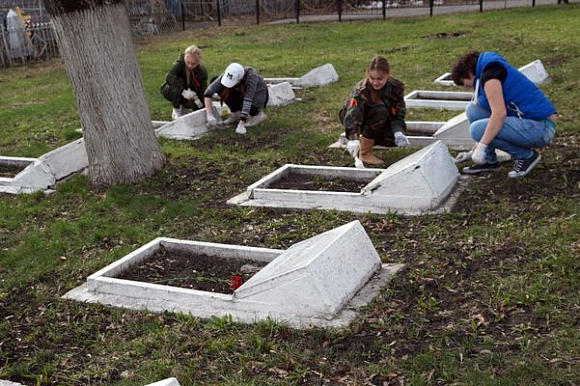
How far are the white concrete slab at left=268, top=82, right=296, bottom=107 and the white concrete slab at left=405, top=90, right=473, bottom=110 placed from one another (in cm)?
168

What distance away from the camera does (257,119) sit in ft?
30.3

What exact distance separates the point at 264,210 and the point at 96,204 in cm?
164

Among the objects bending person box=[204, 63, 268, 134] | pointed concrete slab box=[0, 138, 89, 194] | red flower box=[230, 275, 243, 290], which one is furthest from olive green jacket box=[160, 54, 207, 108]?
red flower box=[230, 275, 243, 290]

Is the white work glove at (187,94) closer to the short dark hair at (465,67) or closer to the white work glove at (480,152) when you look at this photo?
the short dark hair at (465,67)

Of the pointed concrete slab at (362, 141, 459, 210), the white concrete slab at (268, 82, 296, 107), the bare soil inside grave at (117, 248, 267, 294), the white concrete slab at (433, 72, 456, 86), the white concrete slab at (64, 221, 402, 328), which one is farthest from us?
the white concrete slab at (433, 72, 456, 86)

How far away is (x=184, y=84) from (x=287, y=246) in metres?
4.80

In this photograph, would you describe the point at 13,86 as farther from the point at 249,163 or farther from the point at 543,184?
the point at 543,184

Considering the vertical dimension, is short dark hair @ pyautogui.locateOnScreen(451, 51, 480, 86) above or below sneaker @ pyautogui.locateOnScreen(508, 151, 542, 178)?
above

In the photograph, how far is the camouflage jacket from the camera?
6844 millimetres

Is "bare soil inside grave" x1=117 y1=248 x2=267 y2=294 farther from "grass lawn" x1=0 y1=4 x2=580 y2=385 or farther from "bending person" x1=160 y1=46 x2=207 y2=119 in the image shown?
"bending person" x1=160 y1=46 x2=207 y2=119

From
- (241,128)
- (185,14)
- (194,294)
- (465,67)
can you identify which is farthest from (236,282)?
(185,14)

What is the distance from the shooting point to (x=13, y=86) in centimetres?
1464

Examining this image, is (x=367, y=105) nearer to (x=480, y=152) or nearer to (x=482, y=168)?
(x=482, y=168)

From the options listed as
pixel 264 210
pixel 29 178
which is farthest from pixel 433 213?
pixel 29 178
